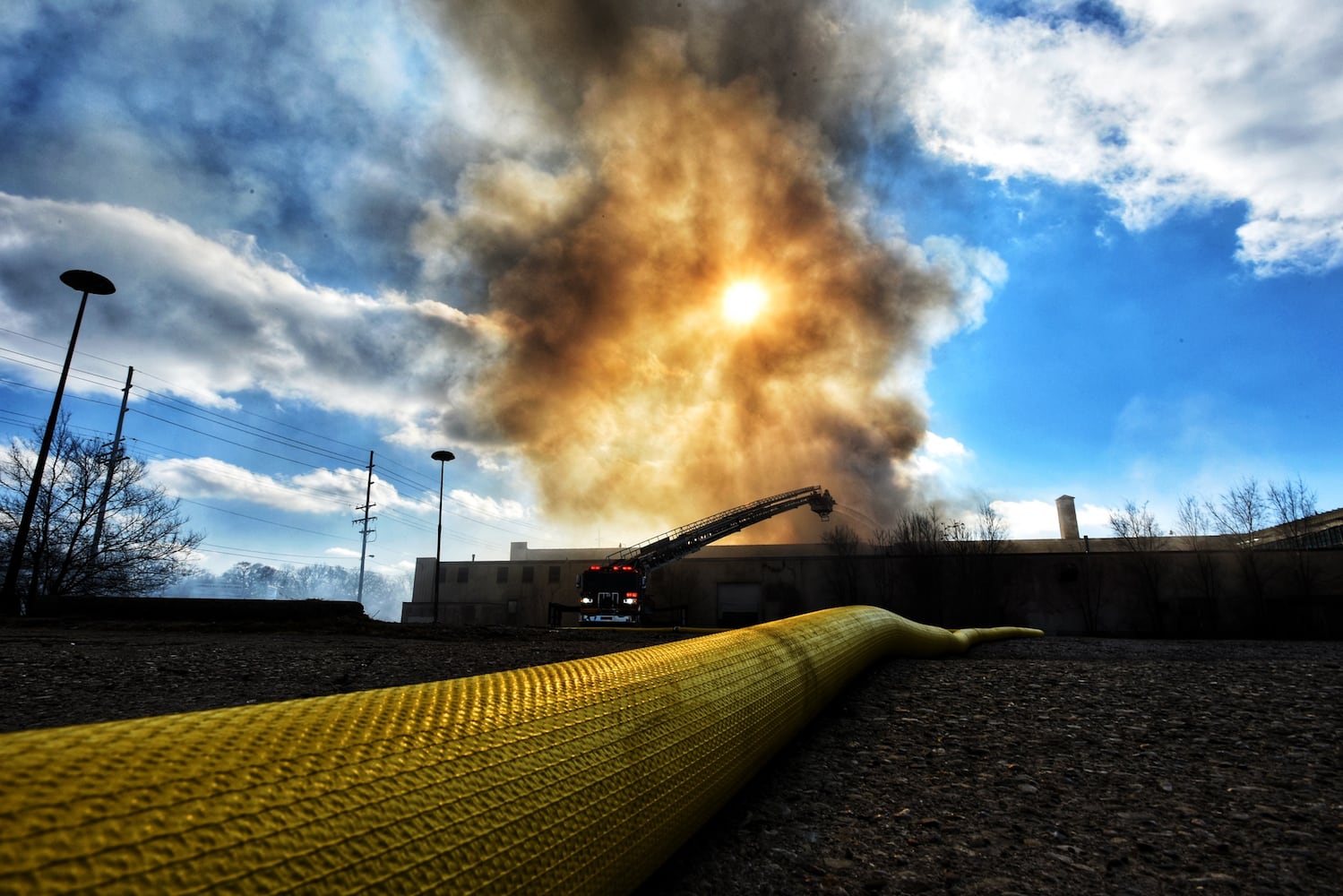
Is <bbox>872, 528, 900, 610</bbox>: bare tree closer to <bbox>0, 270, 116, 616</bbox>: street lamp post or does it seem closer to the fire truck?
the fire truck

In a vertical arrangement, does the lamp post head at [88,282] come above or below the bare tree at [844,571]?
above

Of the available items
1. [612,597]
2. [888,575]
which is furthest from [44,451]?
[888,575]

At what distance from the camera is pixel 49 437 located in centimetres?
1457

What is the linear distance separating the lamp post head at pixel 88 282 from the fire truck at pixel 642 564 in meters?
15.4

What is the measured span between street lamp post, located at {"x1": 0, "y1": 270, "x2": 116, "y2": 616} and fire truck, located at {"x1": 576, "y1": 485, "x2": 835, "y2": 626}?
46.4 feet

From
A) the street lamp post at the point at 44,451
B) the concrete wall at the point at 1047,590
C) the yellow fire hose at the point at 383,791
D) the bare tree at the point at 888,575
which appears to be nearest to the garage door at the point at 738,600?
the concrete wall at the point at 1047,590

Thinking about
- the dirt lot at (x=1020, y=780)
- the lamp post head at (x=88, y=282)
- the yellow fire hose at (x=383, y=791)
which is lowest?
the dirt lot at (x=1020, y=780)

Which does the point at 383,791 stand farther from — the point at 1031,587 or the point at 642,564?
the point at 1031,587

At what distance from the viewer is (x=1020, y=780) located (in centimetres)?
255

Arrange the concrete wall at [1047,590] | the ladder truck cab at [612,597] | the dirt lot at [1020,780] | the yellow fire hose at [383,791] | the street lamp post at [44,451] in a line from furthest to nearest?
the concrete wall at [1047,590]
the ladder truck cab at [612,597]
the street lamp post at [44,451]
the dirt lot at [1020,780]
the yellow fire hose at [383,791]

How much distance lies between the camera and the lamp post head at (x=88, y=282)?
591 inches

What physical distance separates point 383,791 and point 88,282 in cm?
2080

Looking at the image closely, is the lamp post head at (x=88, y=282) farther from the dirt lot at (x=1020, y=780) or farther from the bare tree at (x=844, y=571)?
the bare tree at (x=844, y=571)

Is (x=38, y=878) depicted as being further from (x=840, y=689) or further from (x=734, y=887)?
(x=840, y=689)
